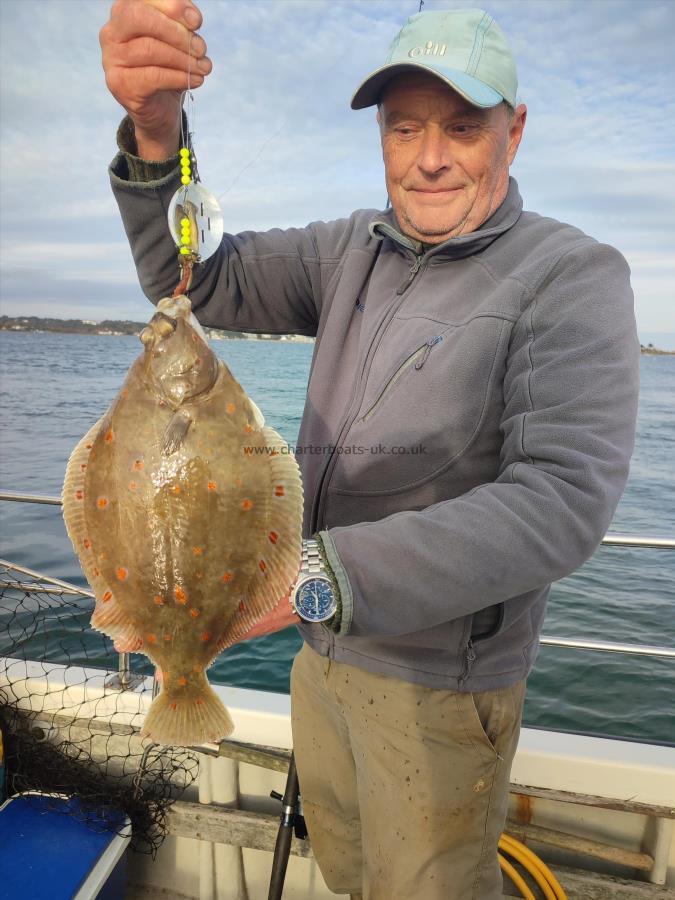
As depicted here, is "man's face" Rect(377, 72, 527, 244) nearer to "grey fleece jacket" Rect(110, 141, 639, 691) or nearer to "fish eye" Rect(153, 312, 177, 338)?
"grey fleece jacket" Rect(110, 141, 639, 691)

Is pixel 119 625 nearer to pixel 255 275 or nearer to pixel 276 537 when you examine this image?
pixel 276 537

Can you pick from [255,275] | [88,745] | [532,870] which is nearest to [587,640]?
[532,870]

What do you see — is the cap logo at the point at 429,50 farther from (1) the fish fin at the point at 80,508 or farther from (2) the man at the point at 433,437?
(1) the fish fin at the point at 80,508

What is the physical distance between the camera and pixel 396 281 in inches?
99.6

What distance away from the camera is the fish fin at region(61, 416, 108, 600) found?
190 centimetres

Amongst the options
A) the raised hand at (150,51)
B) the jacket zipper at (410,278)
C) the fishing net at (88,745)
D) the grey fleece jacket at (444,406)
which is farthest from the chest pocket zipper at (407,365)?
the fishing net at (88,745)

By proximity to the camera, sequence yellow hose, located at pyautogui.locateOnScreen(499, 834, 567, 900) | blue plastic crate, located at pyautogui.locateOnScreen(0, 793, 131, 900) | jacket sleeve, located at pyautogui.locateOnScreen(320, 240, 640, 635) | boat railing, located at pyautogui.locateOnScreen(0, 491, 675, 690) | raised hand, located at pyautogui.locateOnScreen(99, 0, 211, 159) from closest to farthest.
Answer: jacket sleeve, located at pyautogui.locateOnScreen(320, 240, 640, 635) < raised hand, located at pyautogui.locateOnScreen(99, 0, 211, 159) < blue plastic crate, located at pyautogui.locateOnScreen(0, 793, 131, 900) < yellow hose, located at pyautogui.locateOnScreen(499, 834, 567, 900) < boat railing, located at pyautogui.locateOnScreen(0, 491, 675, 690)

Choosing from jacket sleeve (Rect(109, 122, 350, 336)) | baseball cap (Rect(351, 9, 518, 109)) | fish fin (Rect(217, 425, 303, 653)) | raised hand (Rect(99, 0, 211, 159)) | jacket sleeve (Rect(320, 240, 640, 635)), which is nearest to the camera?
jacket sleeve (Rect(320, 240, 640, 635))

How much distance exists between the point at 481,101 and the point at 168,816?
3.61 meters

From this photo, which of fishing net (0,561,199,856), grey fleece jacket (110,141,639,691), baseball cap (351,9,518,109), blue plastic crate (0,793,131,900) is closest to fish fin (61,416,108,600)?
grey fleece jacket (110,141,639,691)

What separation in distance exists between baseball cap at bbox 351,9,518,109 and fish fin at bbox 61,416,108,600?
1.54 metres

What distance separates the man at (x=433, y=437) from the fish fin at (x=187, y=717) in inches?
11.1

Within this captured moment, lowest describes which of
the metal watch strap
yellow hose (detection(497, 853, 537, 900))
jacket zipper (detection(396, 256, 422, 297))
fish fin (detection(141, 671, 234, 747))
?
yellow hose (detection(497, 853, 537, 900))

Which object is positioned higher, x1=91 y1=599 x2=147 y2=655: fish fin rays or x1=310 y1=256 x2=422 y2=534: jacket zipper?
x1=310 y1=256 x2=422 y2=534: jacket zipper
